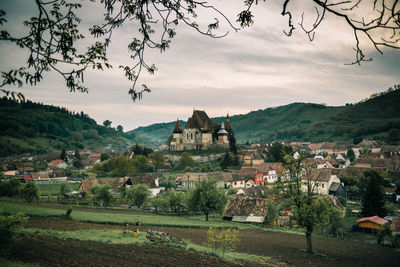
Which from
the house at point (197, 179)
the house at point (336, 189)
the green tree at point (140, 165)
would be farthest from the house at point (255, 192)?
the green tree at point (140, 165)

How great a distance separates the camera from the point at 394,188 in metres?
51.2

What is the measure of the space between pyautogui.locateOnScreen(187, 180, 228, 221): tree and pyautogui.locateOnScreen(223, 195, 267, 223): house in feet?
10.4

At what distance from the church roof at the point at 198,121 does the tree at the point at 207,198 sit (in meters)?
59.1

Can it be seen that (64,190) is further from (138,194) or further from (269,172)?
(269,172)

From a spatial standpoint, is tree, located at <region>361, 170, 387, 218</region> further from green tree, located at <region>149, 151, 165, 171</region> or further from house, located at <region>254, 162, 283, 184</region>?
green tree, located at <region>149, 151, 165, 171</region>

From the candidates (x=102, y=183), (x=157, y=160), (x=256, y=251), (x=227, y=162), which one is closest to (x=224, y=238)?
(x=256, y=251)

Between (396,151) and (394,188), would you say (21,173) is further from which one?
(396,151)

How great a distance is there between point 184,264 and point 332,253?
15.1 m

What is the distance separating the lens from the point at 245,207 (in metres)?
39.5

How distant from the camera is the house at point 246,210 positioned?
3788 cm

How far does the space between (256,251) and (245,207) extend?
17.8 metres

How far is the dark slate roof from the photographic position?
38500 millimetres

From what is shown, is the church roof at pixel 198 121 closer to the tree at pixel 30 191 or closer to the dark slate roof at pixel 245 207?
the dark slate roof at pixel 245 207

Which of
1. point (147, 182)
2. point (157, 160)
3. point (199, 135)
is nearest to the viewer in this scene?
point (147, 182)
